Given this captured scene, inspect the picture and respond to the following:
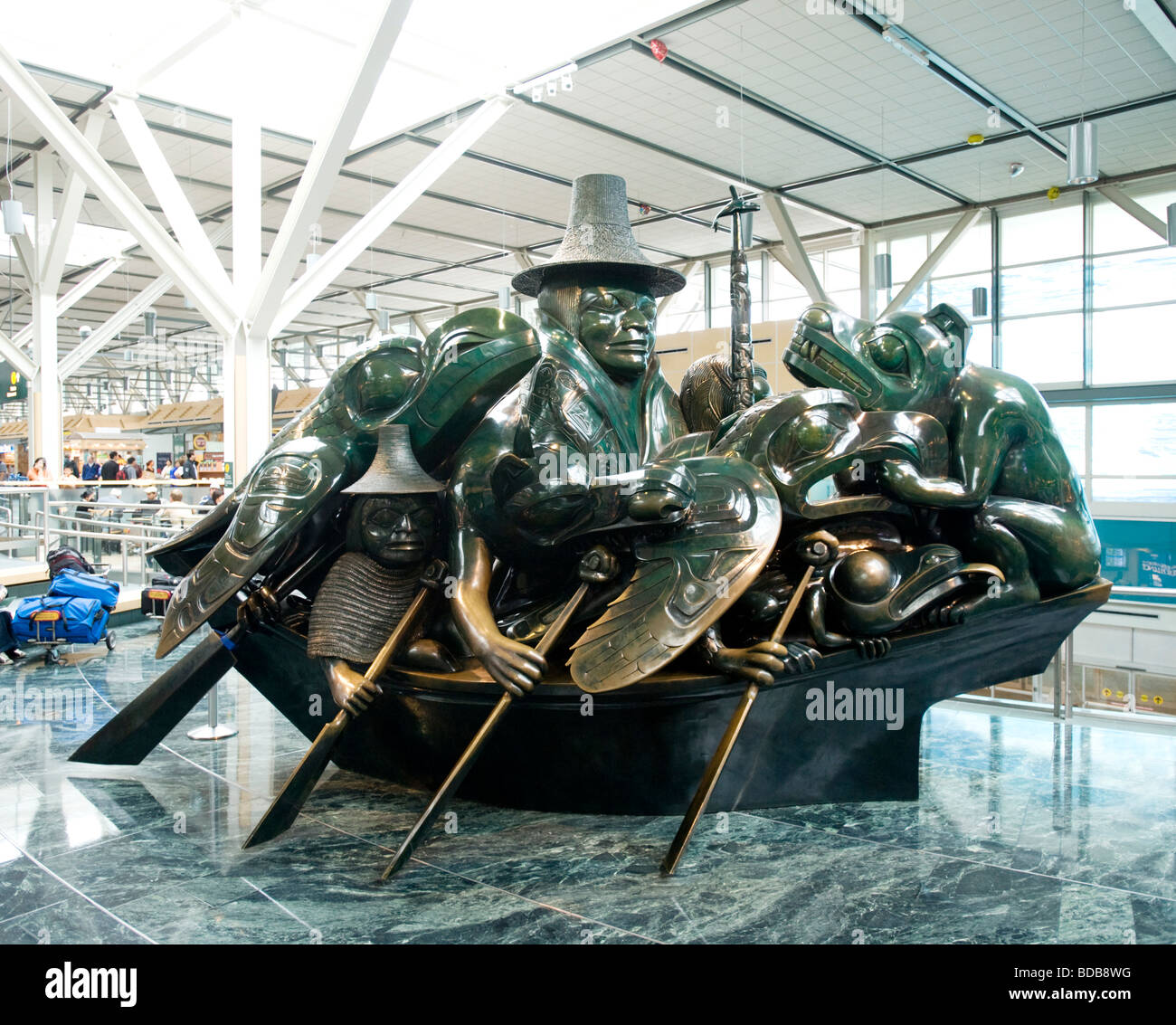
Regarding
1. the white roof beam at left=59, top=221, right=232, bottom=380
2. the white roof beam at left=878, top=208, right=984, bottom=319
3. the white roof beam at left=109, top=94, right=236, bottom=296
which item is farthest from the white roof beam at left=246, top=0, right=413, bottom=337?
the white roof beam at left=878, top=208, right=984, bottom=319

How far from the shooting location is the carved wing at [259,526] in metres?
3.83

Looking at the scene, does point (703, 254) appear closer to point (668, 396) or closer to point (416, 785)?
point (668, 396)

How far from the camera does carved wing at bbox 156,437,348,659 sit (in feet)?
12.6

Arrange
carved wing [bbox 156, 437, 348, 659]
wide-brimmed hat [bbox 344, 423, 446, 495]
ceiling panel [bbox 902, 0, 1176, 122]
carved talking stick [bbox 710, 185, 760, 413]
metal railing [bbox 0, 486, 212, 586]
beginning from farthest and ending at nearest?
metal railing [bbox 0, 486, 212, 586], ceiling panel [bbox 902, 0, 1176, 122], carved talking stick [bbox 710, 185, 760, 413], wide-brimmed hat [bbox 344, 423, 446, 495], carved wing [bbox 156, 437, 348, 659]

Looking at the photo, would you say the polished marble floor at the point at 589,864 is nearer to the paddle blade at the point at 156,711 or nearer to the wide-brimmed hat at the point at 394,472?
the paddle blade at the point at 156,711

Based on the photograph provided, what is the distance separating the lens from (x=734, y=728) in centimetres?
333

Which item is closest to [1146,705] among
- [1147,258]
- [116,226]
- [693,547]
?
[1147,258]

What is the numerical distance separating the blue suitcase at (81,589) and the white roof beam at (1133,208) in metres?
14.3

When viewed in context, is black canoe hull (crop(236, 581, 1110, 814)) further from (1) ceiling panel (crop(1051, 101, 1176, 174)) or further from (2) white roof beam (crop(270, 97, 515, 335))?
(1) ceiling panel (crop(1051, 101, 1176, 174))

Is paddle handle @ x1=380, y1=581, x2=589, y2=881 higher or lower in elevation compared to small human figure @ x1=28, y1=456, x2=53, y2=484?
lower

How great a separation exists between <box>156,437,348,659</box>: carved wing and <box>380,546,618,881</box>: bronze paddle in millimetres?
1114

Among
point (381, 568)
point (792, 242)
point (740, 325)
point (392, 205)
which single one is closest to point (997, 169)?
point (792, 242)

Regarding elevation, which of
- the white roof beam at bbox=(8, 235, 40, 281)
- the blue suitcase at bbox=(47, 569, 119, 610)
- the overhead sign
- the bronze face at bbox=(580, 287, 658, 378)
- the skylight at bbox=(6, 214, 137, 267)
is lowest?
the blue suitcase at bbox=(47, 569, 119, 610)

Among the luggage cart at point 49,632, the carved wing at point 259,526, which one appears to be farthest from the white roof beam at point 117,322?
the carved wing at point 259,526
